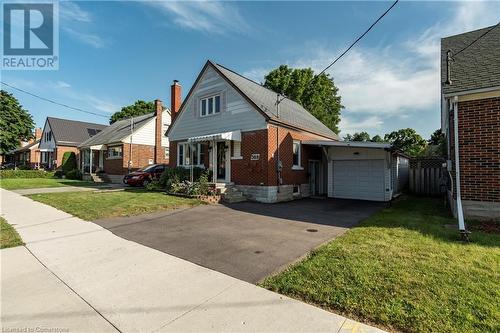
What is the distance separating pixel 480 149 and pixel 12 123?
5025cm

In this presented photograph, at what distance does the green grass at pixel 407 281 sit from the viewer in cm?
302

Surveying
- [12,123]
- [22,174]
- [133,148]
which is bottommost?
[22,174]

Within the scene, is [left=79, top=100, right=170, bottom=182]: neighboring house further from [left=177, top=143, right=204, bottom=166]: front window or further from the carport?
the carport

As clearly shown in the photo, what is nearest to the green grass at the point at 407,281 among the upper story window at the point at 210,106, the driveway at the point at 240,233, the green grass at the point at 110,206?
the driveway at the point at 240,233

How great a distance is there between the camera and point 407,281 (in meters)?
3.89

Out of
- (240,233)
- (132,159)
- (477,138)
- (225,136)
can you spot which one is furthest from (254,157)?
(132,159)

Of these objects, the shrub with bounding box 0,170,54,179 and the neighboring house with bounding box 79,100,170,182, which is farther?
the shrub with bounding box 0,170,54,179

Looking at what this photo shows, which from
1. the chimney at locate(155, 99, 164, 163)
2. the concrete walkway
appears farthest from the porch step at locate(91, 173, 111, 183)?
the concrete walkway

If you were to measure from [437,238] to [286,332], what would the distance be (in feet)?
16.7

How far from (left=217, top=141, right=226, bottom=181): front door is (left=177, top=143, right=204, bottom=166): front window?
1.69 metres

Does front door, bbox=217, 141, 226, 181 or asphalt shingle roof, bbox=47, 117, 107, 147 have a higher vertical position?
asphalt shingle roof, bbox=47, 117, 107, 147

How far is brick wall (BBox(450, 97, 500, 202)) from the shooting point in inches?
310

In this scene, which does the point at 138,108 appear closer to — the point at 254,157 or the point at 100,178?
the point at 100,178

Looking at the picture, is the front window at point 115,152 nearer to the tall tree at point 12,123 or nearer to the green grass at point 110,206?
the green grass at point 110,206
